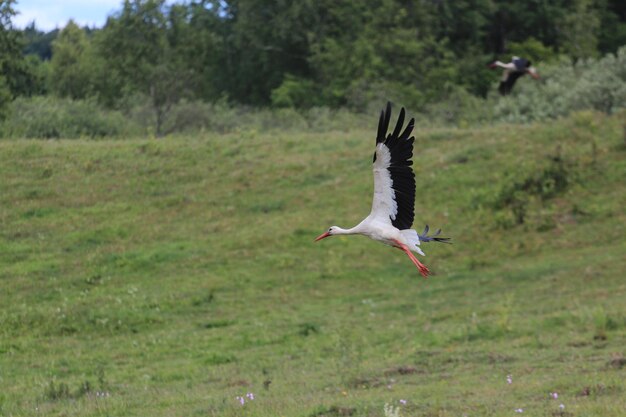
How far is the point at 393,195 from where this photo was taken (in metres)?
8.62

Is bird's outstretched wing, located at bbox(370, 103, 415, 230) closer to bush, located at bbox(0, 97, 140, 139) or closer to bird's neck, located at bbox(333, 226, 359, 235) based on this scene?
bird's neck, located at bbox(333, 226, 359, 235)

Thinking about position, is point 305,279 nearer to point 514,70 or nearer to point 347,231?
point 514,70

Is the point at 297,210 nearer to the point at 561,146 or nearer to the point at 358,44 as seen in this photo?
the point at 561,146

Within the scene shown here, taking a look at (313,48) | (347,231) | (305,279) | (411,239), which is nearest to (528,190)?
(305,279)

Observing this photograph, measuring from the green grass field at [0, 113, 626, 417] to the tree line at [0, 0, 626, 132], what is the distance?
11698 mm

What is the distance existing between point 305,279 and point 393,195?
9.28m

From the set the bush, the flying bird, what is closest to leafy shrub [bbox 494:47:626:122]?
the flying bird

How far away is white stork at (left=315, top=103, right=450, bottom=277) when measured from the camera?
8484 millimetres

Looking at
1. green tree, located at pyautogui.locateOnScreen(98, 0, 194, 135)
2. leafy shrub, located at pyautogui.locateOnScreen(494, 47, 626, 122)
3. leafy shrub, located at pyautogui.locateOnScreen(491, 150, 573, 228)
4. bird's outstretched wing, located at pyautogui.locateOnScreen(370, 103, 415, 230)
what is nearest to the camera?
bird's outstretched wing, located at pyautogui.locateOnScreen(370, 103, 415, 230)

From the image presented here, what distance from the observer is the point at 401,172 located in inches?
338

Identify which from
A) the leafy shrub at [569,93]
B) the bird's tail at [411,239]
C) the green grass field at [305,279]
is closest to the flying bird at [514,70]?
the green grass field at [305,279]

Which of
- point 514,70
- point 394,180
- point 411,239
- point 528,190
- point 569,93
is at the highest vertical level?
point 514,70

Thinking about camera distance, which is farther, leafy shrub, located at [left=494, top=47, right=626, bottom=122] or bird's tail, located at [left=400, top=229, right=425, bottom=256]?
leafy shrub, located at [left=494, top=47, right=626, bottom=122]

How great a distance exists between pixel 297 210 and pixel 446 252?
332 centimetres
